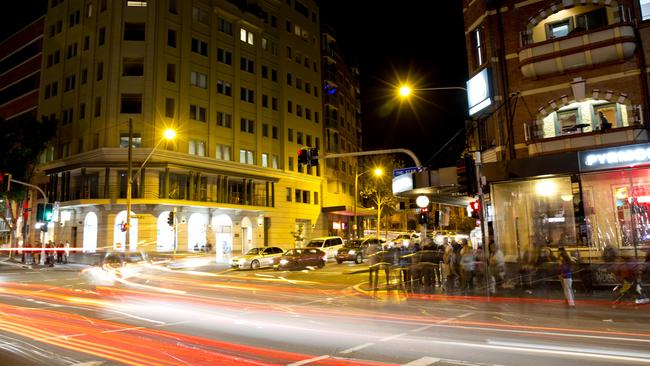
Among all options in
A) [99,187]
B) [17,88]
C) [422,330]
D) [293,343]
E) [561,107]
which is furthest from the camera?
[17,88]

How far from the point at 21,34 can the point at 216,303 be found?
52.2 m

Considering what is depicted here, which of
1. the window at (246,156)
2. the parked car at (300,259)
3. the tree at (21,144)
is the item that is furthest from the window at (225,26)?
the parked car at (300,259)

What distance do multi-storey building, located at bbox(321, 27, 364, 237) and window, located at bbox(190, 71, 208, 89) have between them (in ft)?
56.2

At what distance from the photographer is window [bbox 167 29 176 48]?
40.9 meters

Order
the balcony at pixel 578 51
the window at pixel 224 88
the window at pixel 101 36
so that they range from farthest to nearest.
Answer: the window at pixel 224 88
the window at pixel 101 36
the balcony at pixel 578 51

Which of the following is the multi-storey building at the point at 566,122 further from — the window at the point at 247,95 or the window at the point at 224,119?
the window at the point at 247,95

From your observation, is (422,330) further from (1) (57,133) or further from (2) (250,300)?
(1) (57,133)

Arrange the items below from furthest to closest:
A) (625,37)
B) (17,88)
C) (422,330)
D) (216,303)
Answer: (17,88)
(625,37)
(216,303)
(422,330)

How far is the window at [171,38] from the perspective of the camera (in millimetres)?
40909

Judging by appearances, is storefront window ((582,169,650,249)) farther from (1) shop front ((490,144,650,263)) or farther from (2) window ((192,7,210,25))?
(2) window ((192,7,210,25))

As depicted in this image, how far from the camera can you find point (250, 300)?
48.5 ft

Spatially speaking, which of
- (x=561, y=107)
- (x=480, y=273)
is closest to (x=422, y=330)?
(x=480, y=273)

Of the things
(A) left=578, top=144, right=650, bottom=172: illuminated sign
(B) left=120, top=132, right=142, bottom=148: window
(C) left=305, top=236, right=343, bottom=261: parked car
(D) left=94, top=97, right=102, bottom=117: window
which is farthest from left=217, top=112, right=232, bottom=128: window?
(A) left=578, top=144, right=650, bottom=172: illuminated sign

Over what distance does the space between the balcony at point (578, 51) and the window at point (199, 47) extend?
31852 millimetres
